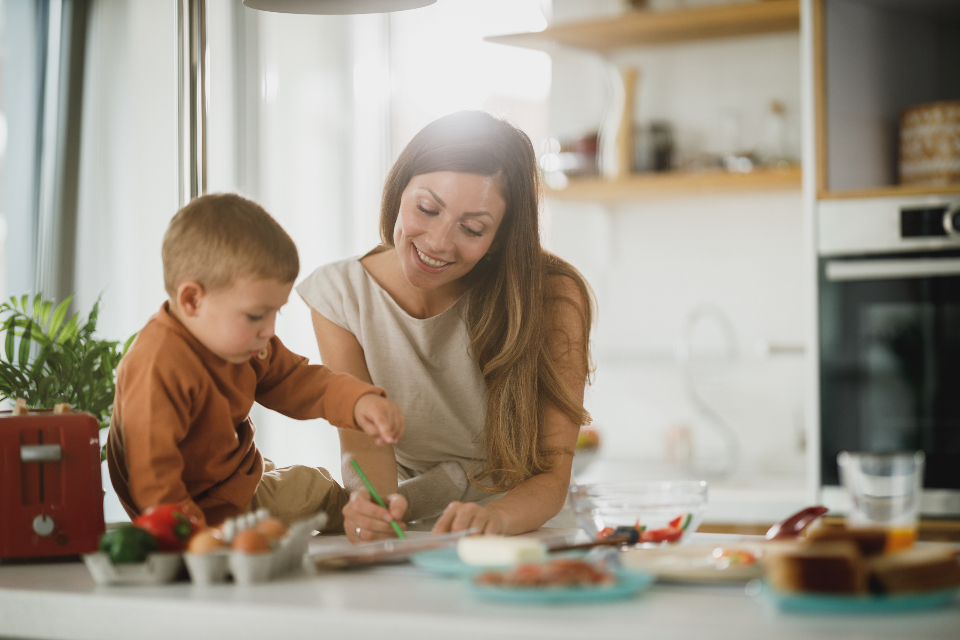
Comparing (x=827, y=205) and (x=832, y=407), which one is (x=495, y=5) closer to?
(x=827, y=205)

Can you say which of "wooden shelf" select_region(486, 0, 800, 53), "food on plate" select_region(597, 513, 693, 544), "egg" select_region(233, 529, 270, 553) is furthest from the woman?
"wooden shelf" select_region(486, 0, 800, 53)

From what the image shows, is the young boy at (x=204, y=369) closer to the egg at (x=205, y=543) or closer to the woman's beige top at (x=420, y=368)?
the egg at (x=205, y=543)

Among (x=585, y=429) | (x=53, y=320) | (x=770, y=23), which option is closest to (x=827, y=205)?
(x=770, y=23)

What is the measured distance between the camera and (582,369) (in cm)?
150

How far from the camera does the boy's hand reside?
1.11 m

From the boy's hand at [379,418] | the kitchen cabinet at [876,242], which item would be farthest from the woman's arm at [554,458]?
the kitchen cabinet at [876,242]

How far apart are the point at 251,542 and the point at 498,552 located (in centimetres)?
23

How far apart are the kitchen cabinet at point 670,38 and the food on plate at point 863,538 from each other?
6.82 ft

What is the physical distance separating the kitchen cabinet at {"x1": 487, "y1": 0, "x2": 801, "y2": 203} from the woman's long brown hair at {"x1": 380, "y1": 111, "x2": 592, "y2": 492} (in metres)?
1.39

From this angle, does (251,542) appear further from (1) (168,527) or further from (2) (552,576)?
(2) (552,576)

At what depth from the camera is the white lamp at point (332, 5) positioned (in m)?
1.39

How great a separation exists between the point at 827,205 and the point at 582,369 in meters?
1.21

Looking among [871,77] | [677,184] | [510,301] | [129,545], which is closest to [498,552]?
[129,545]

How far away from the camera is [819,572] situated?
703 millimetres
